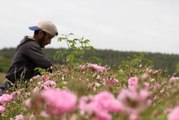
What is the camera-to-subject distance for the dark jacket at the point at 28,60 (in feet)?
19.7

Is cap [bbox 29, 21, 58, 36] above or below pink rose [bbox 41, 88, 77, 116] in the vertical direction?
above

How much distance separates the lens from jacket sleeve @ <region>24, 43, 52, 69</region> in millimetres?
5980

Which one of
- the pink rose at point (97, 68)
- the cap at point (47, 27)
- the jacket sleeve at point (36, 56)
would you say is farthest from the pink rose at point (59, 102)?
the cap at point (47, 27)

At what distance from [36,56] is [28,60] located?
8.4 inches

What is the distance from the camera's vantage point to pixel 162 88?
10.4ft

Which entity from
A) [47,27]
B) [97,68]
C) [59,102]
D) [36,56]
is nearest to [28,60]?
[36,56]

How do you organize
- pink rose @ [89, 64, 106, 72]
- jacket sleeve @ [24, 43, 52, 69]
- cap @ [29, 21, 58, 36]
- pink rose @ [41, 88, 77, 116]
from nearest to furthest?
pink rose @ [41, 88, 77, 116]
pink rose @ [89, 64, 106, 72]
jacket sleeve @ [24, 43, 52, 69]
cap @ [29, 21, 58, 36]

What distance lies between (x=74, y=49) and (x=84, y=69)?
102 cm

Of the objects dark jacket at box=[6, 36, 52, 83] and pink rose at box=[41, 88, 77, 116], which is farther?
dark jacket at box=[6, 36, 52, 83]

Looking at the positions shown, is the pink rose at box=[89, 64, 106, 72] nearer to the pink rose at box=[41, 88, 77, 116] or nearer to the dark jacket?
the dark jacket

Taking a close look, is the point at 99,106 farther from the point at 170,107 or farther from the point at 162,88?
the point at 162,88

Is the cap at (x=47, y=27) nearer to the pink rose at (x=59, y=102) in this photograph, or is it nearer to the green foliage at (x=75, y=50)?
the green foliage at (x=75, y=50)

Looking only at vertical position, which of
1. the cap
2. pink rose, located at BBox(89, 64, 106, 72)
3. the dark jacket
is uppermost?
the cap

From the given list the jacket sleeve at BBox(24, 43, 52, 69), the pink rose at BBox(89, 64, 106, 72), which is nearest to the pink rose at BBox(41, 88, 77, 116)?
the pink rose at BBox(89, 64, 106, 72)
